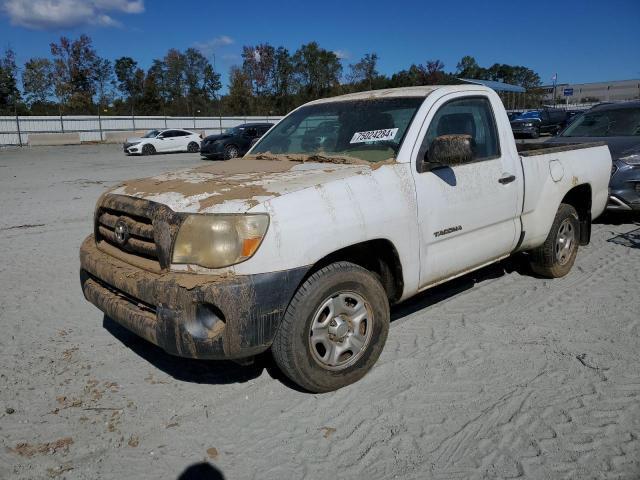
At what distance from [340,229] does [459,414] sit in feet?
4.21

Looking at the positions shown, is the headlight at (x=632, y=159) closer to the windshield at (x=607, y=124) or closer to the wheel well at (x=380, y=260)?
the windshield at (x=607, y=124)

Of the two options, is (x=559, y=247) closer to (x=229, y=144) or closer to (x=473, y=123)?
(x=473, y=123)

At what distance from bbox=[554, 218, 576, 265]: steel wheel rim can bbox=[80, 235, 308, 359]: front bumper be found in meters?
3.41

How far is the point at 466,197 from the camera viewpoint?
Answer: 13.0 feet

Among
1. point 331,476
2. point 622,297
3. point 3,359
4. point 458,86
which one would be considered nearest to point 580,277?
point 622,297

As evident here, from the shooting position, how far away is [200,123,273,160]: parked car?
74.3 feet

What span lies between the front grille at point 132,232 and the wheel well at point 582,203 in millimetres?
4382

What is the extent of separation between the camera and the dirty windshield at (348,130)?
151 inches

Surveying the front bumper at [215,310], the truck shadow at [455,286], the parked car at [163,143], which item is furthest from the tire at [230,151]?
the front bumper at [215,310]

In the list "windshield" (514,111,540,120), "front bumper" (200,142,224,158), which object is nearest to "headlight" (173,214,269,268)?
"front bumper" (200,142,224,158)

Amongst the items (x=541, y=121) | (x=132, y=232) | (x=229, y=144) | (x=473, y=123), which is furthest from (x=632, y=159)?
(x=541, y=121)

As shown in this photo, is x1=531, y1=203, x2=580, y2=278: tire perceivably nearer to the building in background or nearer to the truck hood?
the truck hood

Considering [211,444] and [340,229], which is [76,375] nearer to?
[211,444]

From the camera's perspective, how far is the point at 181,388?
3480mm
